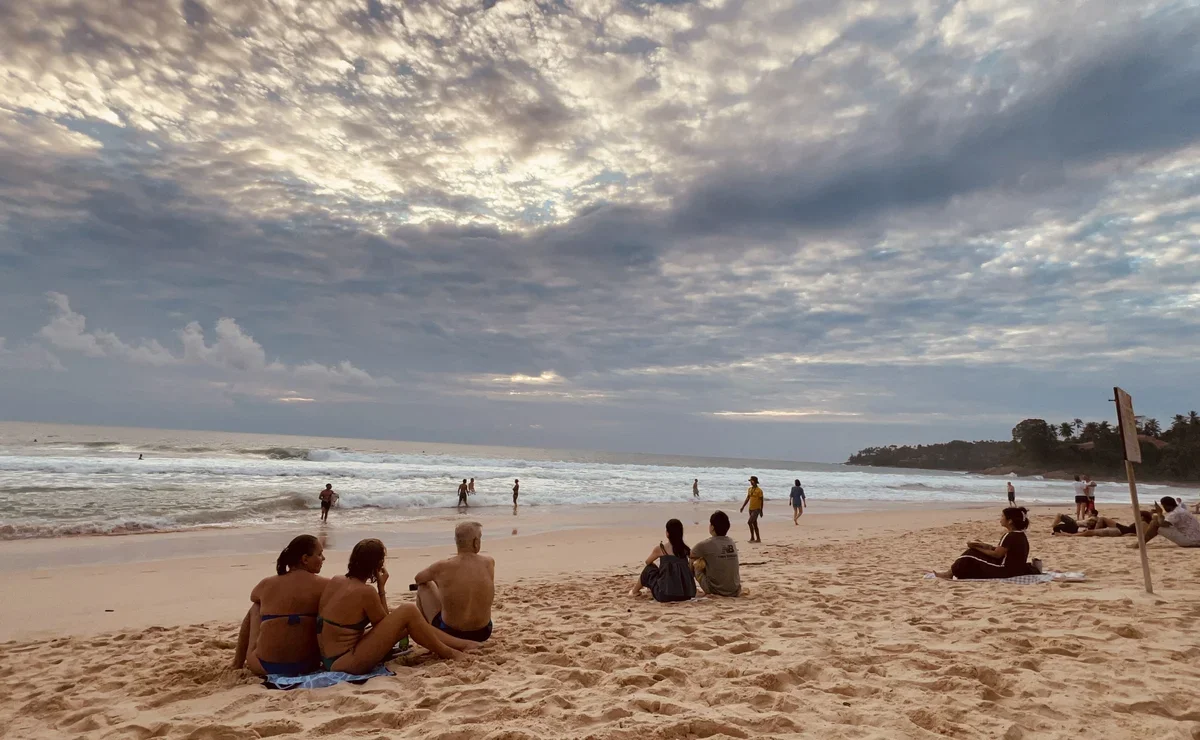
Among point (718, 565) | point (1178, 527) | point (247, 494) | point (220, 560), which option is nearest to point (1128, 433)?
point (718, 565)

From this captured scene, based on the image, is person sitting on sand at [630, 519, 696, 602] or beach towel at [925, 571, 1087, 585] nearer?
person sitting on sand at [630, 519, 696, 602]

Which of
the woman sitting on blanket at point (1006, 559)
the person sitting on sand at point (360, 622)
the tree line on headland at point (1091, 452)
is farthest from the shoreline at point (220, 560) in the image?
the tree line on headland at point (1091, 452)

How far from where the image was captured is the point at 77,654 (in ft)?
19.5

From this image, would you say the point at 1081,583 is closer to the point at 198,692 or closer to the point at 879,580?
the point at 879,580

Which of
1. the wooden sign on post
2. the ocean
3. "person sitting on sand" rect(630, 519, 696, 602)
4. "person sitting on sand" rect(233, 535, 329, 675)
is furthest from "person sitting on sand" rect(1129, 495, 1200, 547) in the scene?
the ocean

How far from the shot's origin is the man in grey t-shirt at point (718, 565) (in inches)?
A: 307

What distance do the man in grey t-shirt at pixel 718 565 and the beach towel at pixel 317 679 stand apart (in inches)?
170

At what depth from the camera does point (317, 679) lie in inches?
181

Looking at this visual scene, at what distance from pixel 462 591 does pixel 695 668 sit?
7.16ft

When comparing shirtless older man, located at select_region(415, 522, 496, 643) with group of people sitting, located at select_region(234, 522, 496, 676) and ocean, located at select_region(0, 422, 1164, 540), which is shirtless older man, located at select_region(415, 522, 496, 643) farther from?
ocean, located at select_region(0, 422, 1164, 540)

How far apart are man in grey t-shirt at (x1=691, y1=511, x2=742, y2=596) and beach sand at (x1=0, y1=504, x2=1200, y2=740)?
23 cm

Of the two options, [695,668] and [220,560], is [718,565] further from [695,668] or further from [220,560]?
[220,560]

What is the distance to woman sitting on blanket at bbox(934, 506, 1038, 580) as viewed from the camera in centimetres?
837

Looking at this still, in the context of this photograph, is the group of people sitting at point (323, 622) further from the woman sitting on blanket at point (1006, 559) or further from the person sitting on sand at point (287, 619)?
the woman sitting on blanket at point (1006, 559)
